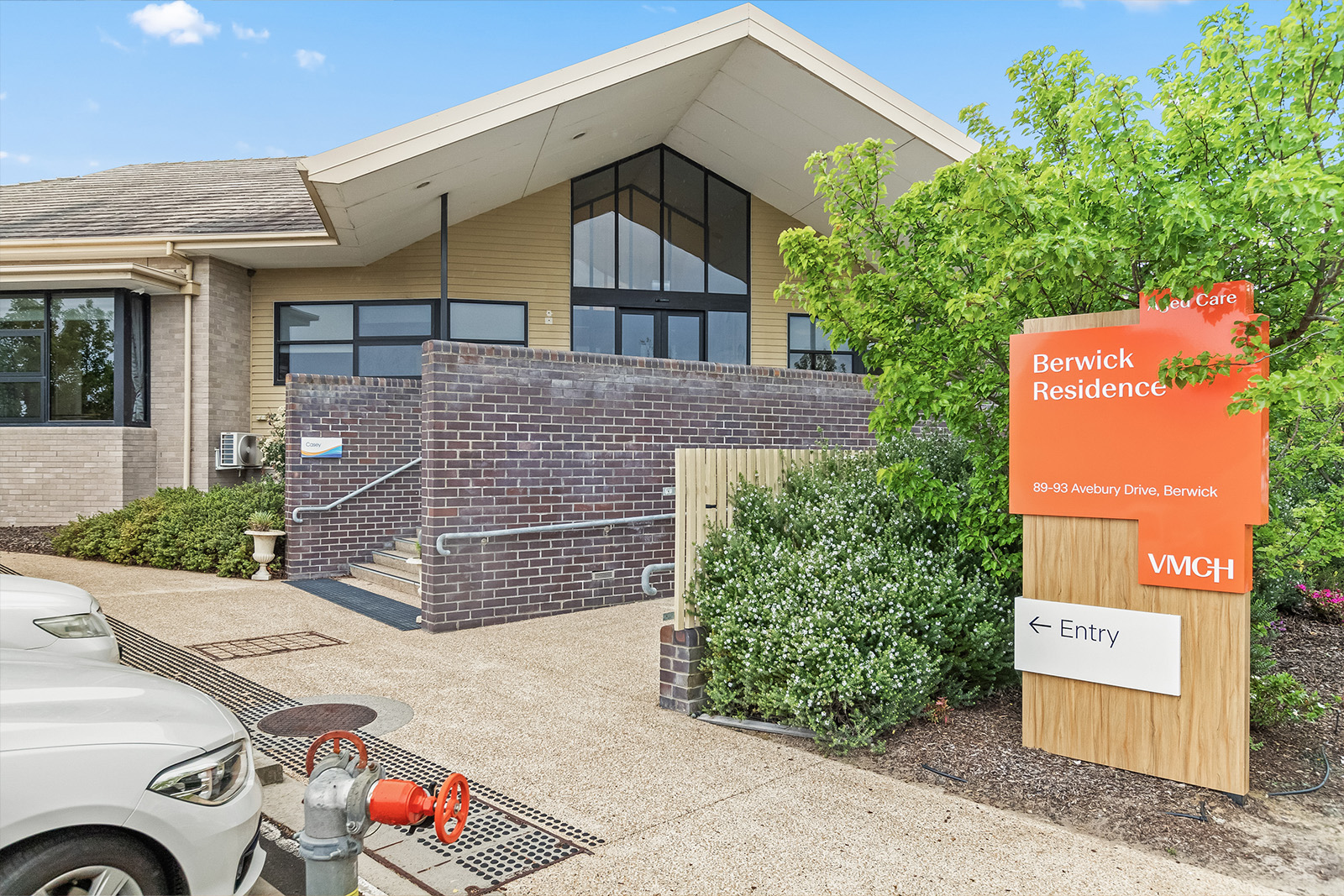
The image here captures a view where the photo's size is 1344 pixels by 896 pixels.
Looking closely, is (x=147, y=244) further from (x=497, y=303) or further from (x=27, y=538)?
(x=497, y=303)

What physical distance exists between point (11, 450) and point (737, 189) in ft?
41.0

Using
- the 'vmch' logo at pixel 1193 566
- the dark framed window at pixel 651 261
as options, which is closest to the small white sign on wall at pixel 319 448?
the dark framed window at pixel 651 261

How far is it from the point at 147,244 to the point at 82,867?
45.1ft

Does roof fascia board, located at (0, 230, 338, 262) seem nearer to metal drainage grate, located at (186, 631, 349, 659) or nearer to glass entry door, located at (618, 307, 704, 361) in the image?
glass entry door, located at (618, 307, 704, 361)

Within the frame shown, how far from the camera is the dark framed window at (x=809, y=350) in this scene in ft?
50.1

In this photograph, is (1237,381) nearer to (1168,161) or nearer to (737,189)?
(1168,161)

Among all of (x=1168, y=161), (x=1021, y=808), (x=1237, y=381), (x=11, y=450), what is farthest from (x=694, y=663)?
(x=11, y=450)

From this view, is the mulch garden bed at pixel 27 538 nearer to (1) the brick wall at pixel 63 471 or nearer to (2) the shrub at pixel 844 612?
(1) the brick wall at pixel 63 471

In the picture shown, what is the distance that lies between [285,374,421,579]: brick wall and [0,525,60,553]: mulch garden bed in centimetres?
454

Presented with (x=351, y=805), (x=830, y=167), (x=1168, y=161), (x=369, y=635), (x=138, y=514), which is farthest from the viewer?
(x=138, y=514)

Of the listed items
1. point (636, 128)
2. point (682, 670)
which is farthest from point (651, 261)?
point (682, 670)

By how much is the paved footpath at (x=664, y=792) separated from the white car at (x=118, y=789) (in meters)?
1.09

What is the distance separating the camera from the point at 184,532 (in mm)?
11117

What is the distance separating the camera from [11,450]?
43.7 feet
